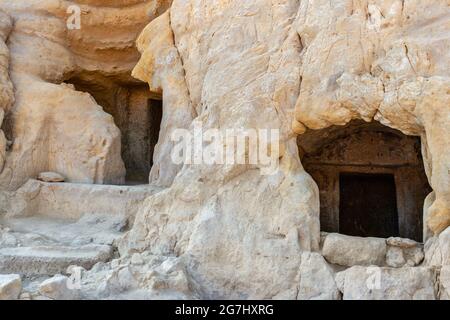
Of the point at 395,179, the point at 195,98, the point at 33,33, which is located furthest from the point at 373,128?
the point at 33,33

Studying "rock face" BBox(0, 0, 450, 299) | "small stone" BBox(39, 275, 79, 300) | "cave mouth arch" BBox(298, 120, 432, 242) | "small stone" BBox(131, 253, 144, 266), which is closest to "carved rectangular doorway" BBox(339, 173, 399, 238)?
"cave mouth arch" BBox(298, 120, 432, 242)

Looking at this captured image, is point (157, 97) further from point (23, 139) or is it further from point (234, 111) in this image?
point (234, 111)

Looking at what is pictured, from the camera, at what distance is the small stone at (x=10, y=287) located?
2.95 m

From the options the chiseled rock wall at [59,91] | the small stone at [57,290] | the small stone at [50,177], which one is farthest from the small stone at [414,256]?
the small stone at [50,177]

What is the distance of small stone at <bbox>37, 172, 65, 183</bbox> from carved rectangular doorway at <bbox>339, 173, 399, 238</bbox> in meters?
3.40

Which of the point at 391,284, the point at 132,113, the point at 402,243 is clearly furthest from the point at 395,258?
the point at 132,113

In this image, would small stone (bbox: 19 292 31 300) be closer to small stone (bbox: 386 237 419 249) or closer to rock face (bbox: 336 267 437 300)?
rock face (bbox: 336 267 437 300)

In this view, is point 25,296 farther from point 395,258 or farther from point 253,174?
point 395,258

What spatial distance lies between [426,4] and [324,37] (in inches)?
31.8

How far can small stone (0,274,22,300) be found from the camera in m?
2.95

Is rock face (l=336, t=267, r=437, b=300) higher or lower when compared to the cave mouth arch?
lower

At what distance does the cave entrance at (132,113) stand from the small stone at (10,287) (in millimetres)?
3769

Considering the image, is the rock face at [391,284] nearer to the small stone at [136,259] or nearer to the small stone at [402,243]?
the small stone at [402,243]

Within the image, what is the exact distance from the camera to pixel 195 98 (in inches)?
182
